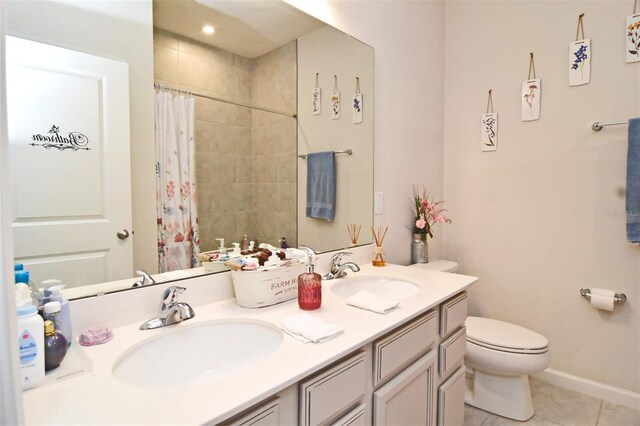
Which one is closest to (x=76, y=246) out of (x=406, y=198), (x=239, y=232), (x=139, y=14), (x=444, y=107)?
(x=239, y=232)

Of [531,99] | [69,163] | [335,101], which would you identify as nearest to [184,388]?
[69,163]

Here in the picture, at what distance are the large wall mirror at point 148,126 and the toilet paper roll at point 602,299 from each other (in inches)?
61.5

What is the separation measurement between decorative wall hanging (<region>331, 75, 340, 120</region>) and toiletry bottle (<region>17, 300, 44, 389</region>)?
1400 millimetres

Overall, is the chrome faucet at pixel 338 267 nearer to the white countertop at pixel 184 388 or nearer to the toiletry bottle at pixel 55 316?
the white countertop at pixel 184 388

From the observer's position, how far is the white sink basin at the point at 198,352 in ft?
2.86

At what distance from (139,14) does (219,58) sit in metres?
0.27

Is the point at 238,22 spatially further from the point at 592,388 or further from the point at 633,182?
the point at 592,388

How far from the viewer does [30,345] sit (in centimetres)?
67

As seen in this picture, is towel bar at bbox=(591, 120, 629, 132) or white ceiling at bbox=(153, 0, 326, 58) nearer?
white ceiling at bbox=(153, 0, 326, 58)

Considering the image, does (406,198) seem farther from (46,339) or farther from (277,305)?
(46,339)

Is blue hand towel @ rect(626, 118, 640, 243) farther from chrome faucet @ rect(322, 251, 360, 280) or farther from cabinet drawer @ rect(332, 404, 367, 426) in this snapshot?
cabinet drawer @ rect(332, 404, 367, 426)

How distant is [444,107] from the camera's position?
8.29 feet

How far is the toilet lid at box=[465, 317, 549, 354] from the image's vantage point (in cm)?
172

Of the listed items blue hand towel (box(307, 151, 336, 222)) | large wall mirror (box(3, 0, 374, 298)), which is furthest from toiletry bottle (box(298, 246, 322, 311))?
blue hand towel (box(307, 151, 336, 222))
